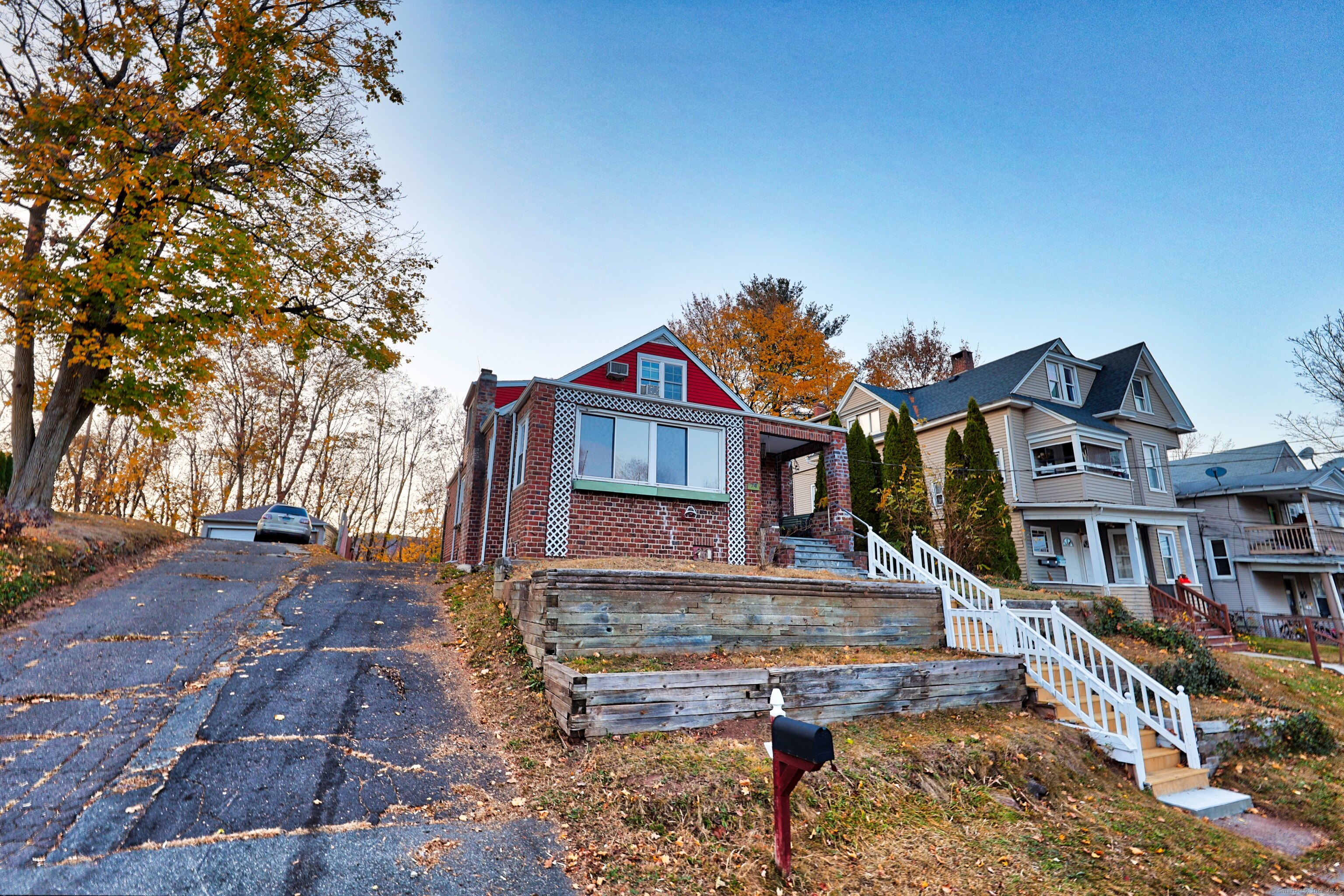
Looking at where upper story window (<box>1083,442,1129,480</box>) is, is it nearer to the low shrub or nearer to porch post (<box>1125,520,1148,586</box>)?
porch post (<box>1125,520,1148,586</box>)

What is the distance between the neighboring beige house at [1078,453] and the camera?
2044 centimetres

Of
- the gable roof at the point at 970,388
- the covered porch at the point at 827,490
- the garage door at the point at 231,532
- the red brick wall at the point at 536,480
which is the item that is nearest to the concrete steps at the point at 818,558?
the covered porch at the point at 827,490

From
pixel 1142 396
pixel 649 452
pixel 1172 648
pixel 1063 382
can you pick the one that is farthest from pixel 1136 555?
pixel 649 452

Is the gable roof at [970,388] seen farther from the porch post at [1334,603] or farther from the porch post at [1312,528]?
the porch post at [1334,603]

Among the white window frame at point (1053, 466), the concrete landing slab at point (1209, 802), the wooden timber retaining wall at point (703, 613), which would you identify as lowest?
the concrete landing slab at point (1209, 802)

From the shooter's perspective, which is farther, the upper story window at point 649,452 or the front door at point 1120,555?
the front door at point 1120,555

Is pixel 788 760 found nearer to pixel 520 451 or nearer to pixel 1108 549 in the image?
pixel 520 451

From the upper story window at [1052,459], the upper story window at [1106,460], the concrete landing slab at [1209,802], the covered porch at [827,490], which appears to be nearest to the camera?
the concrete landing slab at [1209,802]

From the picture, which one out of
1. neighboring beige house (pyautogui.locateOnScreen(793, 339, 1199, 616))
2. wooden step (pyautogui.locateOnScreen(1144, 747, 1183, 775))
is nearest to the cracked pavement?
wooden step (pyautogui.locateOnScreen(1144, 747, 1183, 775))

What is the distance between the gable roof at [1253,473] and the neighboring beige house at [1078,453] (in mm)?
2919

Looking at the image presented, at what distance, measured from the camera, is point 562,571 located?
6.33 meters

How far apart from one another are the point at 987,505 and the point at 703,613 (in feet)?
49.5

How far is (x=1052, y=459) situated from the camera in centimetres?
2184

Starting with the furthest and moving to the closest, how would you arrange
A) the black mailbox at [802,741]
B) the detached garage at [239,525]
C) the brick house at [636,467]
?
the detached garage at [239,525] → the brick house at [636,467] → the black mailbox at [802,741]
